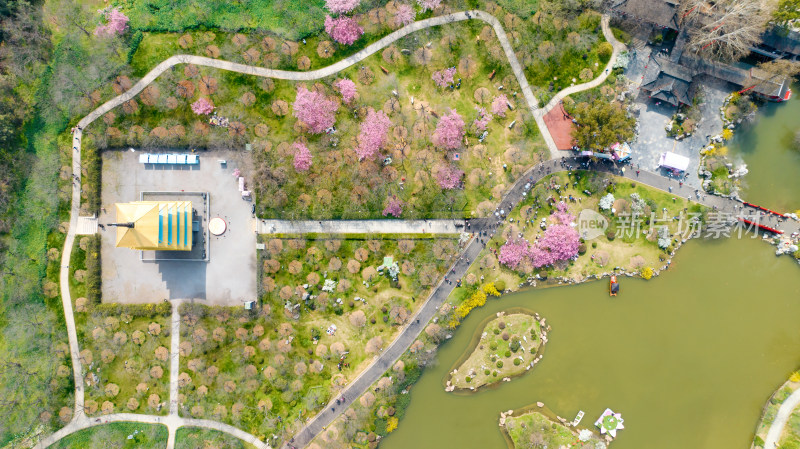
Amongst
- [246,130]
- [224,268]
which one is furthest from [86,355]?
[246,130]

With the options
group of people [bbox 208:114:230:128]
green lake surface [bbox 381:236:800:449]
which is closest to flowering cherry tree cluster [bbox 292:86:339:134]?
group of people [bbox 208:114:230:128]

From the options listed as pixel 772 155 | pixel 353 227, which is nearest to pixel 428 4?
pixel 353 227

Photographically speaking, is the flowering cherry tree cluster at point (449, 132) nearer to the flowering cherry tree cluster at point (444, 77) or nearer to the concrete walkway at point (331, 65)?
the flowering cherry tree cluster at point (444, 77)

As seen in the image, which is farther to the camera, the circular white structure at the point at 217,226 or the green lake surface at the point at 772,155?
the green lake surface at the point at 772,155

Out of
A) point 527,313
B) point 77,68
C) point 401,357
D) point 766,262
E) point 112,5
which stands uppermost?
point 112,5

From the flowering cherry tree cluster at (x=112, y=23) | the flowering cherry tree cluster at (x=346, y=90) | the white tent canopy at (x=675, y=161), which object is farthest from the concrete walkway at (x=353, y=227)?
the flowering cherry tree cluster at (x=112, y=23)

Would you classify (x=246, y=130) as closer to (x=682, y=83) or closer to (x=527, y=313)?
(x=527, y=313)
